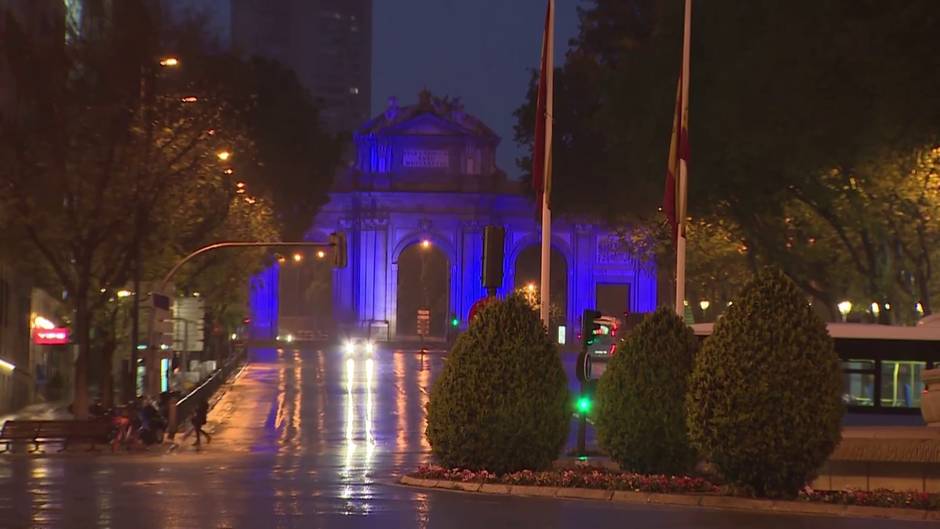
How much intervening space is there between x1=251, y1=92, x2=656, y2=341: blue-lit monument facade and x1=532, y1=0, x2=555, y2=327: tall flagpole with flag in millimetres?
87911

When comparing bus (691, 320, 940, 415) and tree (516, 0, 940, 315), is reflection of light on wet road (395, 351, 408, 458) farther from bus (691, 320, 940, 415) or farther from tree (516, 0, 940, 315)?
tree (516, 0, 940, 315)

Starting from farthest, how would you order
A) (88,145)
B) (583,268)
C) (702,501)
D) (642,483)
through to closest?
(583,268) < (88,145) < (642,483) < (702,501)

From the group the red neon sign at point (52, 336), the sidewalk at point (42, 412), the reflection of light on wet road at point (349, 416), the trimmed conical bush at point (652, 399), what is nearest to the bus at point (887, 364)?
the trimmed conical bush at point (652, 399)

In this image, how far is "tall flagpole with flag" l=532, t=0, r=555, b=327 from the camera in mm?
26078

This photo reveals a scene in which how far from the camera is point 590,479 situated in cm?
2127

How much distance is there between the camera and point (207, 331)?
7044 centimetres

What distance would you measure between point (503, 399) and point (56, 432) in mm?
17185

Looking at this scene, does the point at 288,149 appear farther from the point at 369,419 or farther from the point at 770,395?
the point at 770,395

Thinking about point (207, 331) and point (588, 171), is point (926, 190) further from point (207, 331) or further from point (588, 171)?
point (207, 331)

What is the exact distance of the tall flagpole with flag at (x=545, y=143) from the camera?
1027 inches

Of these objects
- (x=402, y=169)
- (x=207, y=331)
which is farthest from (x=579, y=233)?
(x=207, y=331)

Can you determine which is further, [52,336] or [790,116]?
[52,336]

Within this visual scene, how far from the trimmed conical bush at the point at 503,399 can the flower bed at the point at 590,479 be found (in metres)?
0.28

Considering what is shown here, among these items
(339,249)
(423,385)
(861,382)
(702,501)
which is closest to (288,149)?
(423,385)
